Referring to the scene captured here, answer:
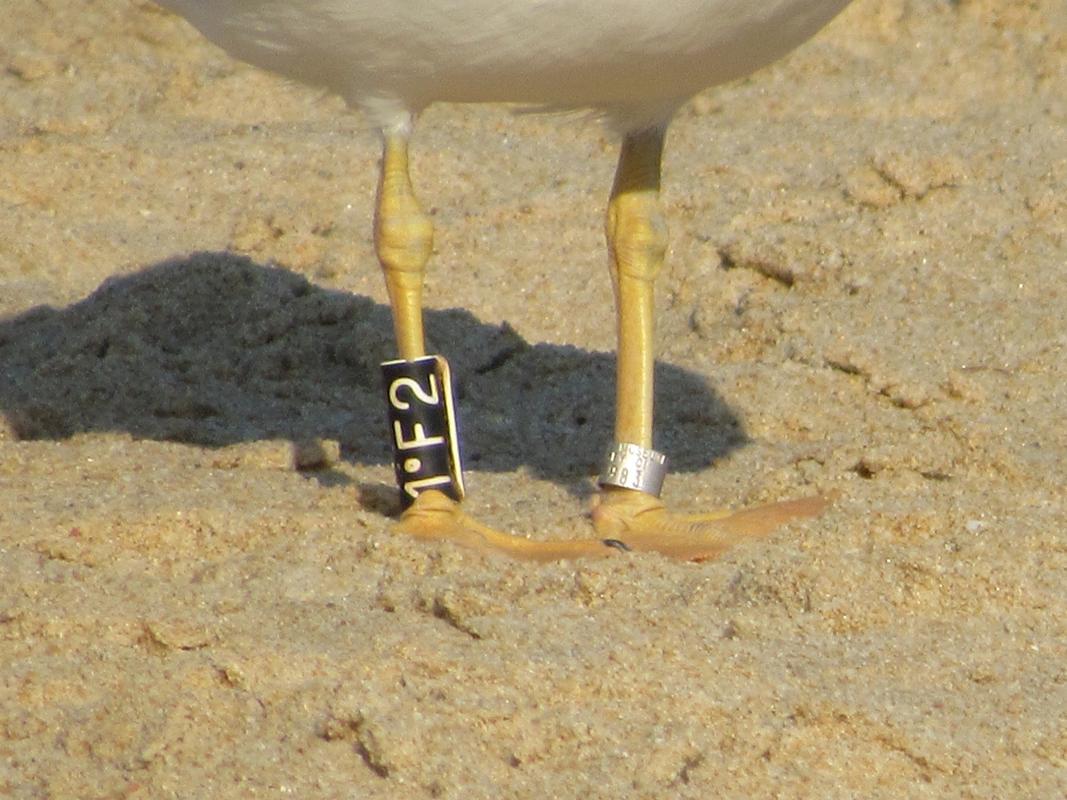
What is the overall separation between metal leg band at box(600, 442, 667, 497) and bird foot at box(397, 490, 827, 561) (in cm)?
2

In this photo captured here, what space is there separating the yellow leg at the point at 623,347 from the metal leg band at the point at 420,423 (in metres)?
0.04

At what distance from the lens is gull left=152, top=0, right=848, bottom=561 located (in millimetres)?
3133

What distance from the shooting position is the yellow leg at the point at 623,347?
3.45 meters

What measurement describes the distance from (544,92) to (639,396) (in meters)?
0.73

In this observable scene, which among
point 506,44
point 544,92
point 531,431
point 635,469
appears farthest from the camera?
point 531,431

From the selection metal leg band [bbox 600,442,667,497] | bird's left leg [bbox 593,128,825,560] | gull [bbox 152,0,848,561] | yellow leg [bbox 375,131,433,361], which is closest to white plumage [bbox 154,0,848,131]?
gull [bbox 152,0,848,561]

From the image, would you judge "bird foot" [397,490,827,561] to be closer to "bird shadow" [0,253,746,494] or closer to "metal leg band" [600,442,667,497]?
"metal leg band" [600,442,667,497]

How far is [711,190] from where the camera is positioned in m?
5.25

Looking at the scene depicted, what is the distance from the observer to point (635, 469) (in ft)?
12.3

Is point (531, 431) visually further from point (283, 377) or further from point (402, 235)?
point (402, 235)

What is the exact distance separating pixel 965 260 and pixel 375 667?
265 centimetres


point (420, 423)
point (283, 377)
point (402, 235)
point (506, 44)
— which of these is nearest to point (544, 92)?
point (506, 44)

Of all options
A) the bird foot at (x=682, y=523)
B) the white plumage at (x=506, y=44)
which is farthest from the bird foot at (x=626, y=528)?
the white plumage at (x=506, y=44)

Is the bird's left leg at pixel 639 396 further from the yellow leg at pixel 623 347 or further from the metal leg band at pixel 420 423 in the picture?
the metal leg band at pixel 420 423
